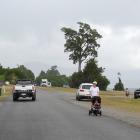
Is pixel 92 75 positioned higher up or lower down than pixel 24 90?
higher up

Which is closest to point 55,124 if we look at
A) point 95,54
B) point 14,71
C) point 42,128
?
point 42,128

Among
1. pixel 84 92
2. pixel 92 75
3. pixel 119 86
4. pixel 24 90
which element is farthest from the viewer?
pixel 119 86

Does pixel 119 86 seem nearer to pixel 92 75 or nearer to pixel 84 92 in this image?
pixel 92 75

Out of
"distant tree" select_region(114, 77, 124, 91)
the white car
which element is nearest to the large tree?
"distant tree" select_region(114, 77, 124, 91)

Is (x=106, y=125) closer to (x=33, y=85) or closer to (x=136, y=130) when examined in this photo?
(x=136, y=130)

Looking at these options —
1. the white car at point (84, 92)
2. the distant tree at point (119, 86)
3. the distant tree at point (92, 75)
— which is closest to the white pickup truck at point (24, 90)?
the white car at point (84, 92)

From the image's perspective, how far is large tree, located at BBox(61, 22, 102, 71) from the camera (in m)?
120

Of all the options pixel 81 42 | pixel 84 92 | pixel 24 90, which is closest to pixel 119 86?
pixel 81 42

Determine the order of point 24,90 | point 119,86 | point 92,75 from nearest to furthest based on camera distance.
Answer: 1. point 24,90
2. point 92,75
3. point 119,86

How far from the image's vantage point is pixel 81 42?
121 metres

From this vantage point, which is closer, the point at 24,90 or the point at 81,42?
the point at 24,90

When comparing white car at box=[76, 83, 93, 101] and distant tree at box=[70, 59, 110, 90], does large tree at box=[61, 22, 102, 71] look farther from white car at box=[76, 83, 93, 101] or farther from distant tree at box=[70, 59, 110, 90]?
white car at box=[76, 83, 93, 101]

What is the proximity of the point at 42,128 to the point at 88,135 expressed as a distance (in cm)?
341

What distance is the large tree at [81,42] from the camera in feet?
395
